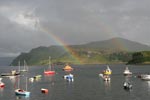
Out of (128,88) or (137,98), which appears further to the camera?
(128,88)

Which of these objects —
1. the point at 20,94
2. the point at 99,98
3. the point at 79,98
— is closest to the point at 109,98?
the point at 99,98

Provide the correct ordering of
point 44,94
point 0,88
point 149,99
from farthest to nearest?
point 0,88, point 44,94, point 149,99

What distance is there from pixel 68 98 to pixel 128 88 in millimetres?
42644

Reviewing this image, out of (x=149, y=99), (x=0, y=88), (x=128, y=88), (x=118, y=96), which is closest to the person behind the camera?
(x=149, y=99)

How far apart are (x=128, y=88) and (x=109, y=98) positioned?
1406 inches

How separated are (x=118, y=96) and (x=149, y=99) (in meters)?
14.2

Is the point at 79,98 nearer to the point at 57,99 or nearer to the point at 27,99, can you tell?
the point at 57,99

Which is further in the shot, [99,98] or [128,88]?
[128,88]

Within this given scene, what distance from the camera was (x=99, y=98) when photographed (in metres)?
126

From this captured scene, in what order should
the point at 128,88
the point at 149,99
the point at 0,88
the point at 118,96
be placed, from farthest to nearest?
the point at 0,88 < the point at 128,88 < the point at 118,96 < the point at 149,99

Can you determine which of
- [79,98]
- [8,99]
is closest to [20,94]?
[8,99]

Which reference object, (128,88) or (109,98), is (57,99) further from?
(128,88)

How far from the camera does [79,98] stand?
127188 mm

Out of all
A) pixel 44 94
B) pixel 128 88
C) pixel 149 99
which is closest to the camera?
pixel 149 99
